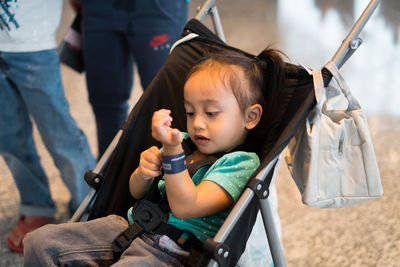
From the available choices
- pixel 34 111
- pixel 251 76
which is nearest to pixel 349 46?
pixel 251 76

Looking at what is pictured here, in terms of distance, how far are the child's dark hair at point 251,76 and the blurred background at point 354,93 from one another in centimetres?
11

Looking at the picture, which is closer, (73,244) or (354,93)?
(73,244)

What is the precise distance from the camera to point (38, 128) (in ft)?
5.71

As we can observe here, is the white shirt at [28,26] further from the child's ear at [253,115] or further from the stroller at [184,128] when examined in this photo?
the child's ear at [253,115]

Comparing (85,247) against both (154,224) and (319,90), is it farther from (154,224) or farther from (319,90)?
(319,90)

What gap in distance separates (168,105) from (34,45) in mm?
488

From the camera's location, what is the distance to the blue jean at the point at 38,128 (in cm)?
161

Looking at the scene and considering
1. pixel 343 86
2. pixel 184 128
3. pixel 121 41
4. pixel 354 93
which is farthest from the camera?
→ pixel 354 93

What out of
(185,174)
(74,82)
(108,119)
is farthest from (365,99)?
(185,174)

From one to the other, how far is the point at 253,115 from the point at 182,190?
0.32 metres

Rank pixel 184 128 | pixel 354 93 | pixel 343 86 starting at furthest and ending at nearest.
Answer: pixel 354 93
pixel 184 128
pixel 343 86

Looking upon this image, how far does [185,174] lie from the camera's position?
1.11 metres

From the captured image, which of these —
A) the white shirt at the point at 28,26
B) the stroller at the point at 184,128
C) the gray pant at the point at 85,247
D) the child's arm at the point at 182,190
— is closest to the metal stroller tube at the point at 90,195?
the stroller at the point at 184,128

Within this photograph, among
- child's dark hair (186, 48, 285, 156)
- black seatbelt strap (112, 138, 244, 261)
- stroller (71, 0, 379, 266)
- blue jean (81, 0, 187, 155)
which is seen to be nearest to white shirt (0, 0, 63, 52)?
blue jean (81, 0, 187, 155)
